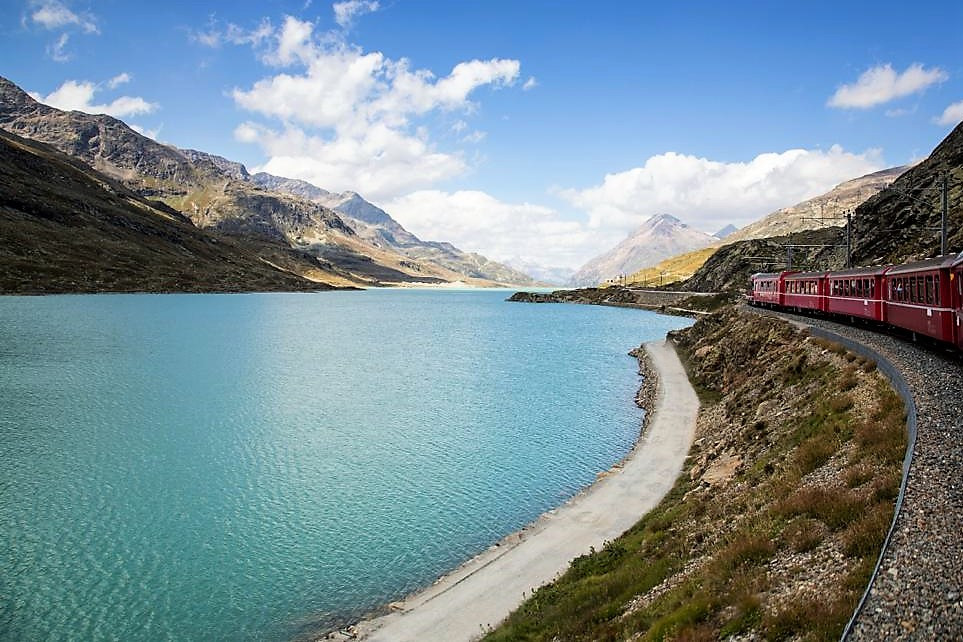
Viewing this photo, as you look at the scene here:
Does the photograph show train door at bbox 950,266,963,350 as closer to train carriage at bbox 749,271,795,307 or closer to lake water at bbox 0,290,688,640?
lake water at bbox 0,290,688,640

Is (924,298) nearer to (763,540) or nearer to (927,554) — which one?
(763,540)

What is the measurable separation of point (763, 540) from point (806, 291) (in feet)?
211

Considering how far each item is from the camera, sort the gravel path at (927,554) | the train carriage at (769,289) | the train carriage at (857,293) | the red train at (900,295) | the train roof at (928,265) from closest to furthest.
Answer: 1. the gravel path at (927,554)
2. the red train at (900,295)
3. the train roof at (928,265)
4. the train carriage at (857,293)
5. the train carriage at (769,289)

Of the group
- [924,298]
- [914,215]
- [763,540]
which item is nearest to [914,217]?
[914,215]

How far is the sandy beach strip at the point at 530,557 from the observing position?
2123 cm

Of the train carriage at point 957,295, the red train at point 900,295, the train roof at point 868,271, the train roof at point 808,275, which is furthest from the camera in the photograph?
the train roof at point 808,275

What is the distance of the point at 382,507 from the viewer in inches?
1321

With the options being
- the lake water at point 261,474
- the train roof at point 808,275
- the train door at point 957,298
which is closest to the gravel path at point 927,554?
the train door at point 957,298

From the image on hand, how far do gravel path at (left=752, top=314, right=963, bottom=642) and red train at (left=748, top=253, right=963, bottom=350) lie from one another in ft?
42.7

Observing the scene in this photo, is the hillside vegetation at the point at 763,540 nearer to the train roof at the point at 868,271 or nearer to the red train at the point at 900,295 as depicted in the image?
the red train at the point at 900,295

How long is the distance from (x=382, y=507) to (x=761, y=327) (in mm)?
44704

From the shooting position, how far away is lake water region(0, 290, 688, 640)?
2433 centimetres

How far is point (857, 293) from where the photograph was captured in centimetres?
5166

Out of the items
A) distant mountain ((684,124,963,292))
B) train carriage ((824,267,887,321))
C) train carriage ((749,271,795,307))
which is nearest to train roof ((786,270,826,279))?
train carriage ((824,267,887,321))
